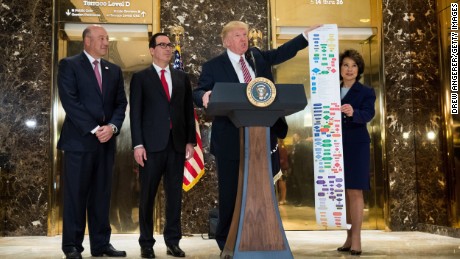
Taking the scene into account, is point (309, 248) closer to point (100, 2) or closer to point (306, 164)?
point (306, 164)

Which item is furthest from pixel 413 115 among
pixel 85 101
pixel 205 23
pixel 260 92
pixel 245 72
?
pixel 85 101

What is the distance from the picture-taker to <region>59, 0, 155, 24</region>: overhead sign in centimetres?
543

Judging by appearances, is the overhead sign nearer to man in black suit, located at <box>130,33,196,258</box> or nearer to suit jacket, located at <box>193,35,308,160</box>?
man in black suit, located at <box>130,33,196,258</box>

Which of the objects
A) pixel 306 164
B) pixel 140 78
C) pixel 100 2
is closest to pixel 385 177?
pixel 306 164

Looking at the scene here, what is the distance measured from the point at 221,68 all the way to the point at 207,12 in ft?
7.45

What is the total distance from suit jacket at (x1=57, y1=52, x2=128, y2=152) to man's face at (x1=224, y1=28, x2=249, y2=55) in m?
0.90

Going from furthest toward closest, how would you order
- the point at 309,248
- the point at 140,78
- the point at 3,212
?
1. the point at 3,212
2. the point at 309,248
3. the point at 140,78

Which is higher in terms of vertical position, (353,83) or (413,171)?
(353,83)

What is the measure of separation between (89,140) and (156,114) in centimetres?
49

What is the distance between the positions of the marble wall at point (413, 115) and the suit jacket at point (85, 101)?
120 inches

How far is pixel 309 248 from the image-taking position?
4.03 metres

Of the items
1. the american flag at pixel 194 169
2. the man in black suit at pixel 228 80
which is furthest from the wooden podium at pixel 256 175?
the american flag at pixel 194 169

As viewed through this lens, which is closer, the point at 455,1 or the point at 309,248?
the point at 309,248

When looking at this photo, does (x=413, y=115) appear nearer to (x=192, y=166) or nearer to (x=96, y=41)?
(x=192, y=166)
